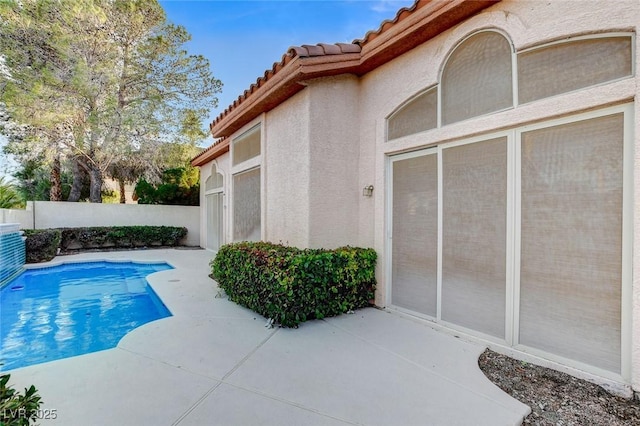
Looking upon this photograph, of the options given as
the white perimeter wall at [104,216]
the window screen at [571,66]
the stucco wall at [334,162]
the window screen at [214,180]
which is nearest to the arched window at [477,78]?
the window screen at [571,66]

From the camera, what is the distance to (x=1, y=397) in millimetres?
2213

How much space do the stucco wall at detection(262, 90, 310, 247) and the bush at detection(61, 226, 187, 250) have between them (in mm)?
14909

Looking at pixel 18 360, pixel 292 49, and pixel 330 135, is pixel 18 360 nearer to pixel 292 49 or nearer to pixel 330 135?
pixel 330 135

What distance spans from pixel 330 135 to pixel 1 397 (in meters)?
7.15

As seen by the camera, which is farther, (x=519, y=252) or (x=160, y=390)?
(x=519, y=252)

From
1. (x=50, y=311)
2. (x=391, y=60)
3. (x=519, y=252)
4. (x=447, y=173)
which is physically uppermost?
(x=391, y=60)

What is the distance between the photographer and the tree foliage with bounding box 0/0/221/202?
16.4m

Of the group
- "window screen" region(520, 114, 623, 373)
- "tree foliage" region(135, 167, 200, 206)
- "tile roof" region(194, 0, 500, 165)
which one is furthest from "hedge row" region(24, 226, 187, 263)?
"window screen" region(520, 114, 623, 373)

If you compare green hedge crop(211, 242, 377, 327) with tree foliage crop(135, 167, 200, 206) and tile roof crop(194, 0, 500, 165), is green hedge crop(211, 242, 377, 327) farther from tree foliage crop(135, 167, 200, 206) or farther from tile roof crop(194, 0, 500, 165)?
tree foliage crop(135, 167, 200, 206)

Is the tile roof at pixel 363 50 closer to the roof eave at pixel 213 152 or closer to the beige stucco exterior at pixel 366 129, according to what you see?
the beige stucco exterior at pixel 366 129

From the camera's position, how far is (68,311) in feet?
28.6

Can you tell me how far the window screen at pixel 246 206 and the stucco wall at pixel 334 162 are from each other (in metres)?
3.57

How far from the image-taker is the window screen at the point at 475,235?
5605 millimetres

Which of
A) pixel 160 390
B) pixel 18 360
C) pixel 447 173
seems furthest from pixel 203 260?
pixel 447 173
